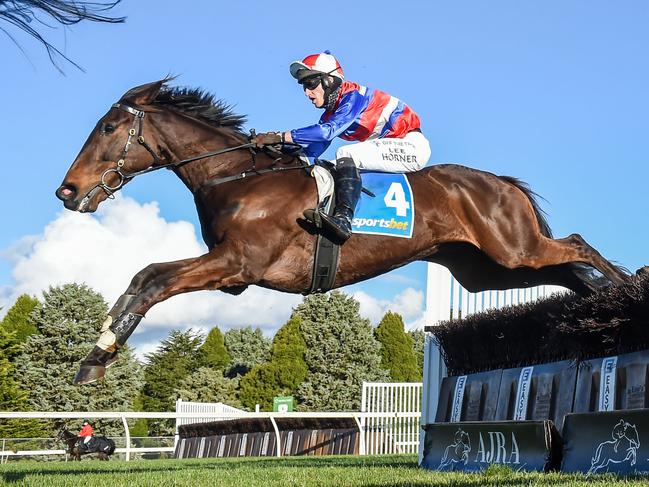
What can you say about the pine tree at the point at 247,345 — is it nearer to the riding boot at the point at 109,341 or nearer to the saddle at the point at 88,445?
the saddle at the point at 88,445

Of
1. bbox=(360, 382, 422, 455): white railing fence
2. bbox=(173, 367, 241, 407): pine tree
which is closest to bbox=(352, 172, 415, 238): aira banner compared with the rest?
bbox=(360, 382, 422, 455): white railing fence

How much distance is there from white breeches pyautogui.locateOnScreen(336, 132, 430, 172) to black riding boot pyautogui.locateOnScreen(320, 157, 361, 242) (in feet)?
0.47

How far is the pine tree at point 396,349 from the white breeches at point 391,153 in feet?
117

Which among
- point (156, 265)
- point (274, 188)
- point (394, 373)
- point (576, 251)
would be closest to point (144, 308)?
point (156, 265)

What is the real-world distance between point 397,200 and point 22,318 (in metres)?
30.9

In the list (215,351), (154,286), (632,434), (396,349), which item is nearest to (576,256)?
(632,434)

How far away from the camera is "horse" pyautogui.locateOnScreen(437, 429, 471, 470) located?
22.9ft

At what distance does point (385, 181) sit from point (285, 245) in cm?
96

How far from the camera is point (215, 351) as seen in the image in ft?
159

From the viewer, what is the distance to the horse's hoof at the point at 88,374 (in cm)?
523

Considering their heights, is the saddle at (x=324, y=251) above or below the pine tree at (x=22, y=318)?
below

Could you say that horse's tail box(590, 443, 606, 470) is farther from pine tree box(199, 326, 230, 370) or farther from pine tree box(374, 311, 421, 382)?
pine tree box(199, 326, 230, 370)

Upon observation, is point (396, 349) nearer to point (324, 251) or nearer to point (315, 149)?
point (315, 149)

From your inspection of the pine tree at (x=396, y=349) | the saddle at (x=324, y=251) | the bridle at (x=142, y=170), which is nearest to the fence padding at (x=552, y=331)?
the saddle at (x=324, y=251)
